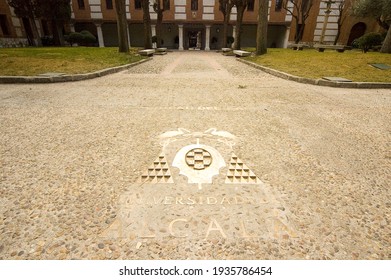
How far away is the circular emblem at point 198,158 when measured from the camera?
7.81ft

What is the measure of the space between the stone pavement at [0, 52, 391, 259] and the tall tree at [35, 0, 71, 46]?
81.3ft

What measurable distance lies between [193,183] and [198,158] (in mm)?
443

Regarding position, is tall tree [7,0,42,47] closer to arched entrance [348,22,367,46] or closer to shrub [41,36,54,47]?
shrub [41,36,54,47]

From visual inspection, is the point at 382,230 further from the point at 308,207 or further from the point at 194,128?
the point at 194,128

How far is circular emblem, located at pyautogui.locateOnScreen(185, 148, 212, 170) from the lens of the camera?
238 cm

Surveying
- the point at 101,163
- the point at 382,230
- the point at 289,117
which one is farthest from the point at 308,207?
the point at 289,117

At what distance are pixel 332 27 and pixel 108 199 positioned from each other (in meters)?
36.5

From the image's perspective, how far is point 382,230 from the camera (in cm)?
164

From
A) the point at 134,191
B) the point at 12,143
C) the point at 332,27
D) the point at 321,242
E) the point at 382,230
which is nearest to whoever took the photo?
the point at 321,242

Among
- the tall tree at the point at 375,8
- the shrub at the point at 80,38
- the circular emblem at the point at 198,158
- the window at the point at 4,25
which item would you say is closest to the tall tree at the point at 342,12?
the tall tree at the point at 375,8

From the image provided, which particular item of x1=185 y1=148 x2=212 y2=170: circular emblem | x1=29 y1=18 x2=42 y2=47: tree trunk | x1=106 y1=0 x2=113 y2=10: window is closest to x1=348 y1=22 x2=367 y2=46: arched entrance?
x1=106 y1=0 x2=113 y2=10: window

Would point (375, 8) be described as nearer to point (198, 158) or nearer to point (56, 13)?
point (198, 158)

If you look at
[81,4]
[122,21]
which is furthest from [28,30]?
[122,21]

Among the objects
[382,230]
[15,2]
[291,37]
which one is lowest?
[382,230]
